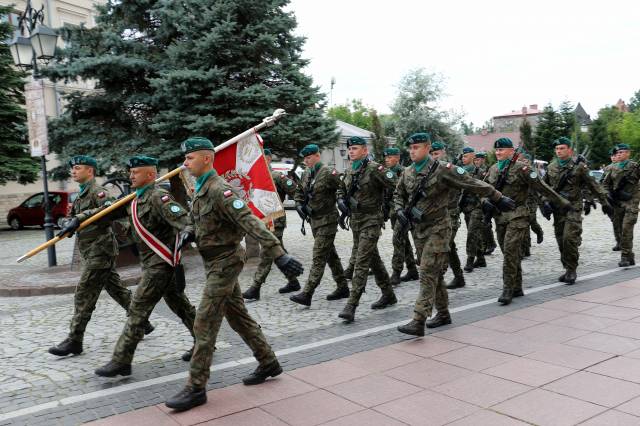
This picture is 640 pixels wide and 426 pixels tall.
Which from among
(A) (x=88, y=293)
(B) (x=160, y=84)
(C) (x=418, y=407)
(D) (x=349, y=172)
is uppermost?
(B) (x=160, y=84)

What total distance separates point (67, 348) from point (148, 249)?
157cm

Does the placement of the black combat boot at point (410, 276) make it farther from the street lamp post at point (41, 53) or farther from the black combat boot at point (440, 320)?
the street lamp post at point (41, 53)

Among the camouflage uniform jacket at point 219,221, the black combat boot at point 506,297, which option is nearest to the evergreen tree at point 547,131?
the black combat boot at point 506,297

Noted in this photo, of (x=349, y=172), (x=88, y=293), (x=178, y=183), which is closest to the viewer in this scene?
(x=88, y=293)

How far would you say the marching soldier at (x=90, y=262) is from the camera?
5977mm

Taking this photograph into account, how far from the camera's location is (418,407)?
4344 mm

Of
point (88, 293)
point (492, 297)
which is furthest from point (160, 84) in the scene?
point (492, 297)

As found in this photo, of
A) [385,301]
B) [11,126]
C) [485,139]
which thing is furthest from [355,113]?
[385,301]

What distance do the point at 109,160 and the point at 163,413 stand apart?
28.3 feet

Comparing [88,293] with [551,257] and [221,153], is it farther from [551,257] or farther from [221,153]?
[551,257]

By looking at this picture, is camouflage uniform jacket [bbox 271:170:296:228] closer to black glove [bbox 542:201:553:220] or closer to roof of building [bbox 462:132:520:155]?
black glove [bbox 542:201:553:220]

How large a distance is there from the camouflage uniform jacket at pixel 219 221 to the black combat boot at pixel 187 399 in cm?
94

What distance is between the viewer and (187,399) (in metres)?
4.43

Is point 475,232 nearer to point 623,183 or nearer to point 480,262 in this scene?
point 480,262
